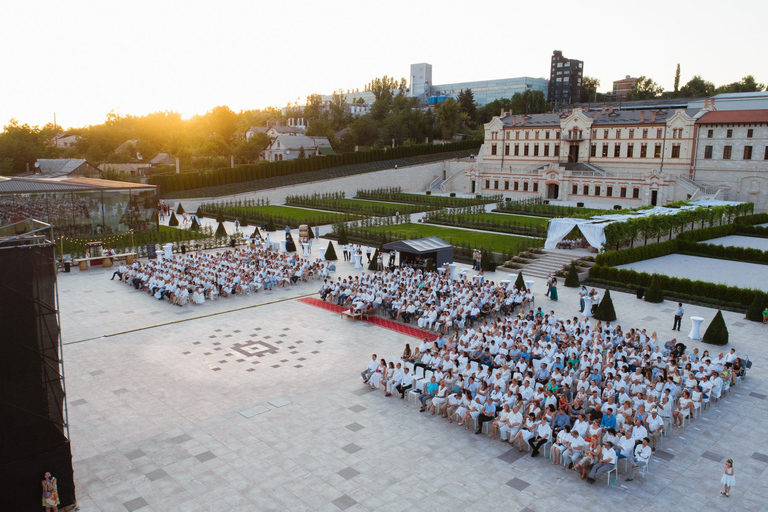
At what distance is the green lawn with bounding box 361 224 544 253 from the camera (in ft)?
116

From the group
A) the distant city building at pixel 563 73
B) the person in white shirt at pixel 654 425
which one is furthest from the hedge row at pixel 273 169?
the distant city building at pixel 563 73

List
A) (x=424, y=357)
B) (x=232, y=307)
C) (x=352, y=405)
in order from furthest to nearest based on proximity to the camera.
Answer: (x=232, y=307) → (x=424, y=357) → (x=352, y=405)

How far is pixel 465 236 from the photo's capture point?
40.4 m

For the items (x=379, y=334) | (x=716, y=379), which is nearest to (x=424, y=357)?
(x=379, y=334)

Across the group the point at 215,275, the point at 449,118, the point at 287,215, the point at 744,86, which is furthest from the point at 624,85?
the point at 215,275

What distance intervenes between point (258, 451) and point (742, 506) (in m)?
9.49

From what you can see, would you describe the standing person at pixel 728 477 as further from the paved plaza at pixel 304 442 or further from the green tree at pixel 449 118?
the green tree at pixel 449 118

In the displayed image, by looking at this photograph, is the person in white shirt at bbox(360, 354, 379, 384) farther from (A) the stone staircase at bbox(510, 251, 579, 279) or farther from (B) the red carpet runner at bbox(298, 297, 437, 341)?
(A) the stone staircase at bbox(510, 251, 579, 279)

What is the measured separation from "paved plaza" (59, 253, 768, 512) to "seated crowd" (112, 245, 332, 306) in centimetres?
446

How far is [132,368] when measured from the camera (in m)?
16.8

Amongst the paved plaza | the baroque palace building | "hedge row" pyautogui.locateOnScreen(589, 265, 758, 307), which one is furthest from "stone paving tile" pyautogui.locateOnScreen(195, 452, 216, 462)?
the baroque palace building

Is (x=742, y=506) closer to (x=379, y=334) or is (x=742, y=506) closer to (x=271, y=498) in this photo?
(x=271, y=498)

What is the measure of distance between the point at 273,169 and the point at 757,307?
56.0 m

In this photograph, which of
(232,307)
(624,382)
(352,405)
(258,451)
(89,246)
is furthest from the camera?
(89,246)
